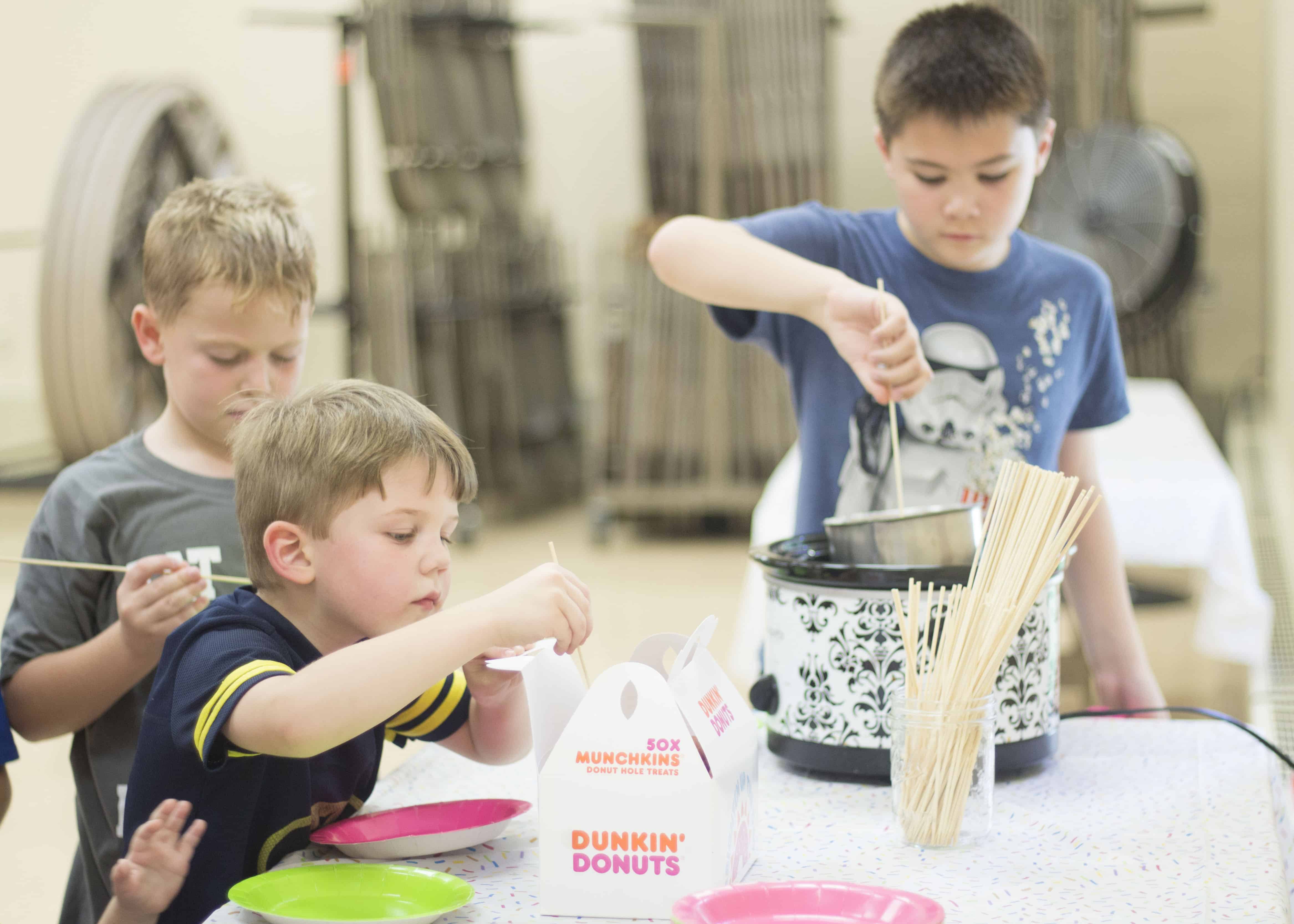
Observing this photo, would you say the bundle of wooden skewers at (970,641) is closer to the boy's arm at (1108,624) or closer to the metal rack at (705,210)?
the boy's arm at (1108,624)

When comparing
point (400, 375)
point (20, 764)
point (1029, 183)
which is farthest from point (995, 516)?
point (400, 375)

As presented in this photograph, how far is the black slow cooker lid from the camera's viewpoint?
911 mm

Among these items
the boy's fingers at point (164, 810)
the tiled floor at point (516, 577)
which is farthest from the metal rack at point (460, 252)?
the boy's fingers at point (164, 810)

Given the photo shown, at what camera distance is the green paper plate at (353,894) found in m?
0.70

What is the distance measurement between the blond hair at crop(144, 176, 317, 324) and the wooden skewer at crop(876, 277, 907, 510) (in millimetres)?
496

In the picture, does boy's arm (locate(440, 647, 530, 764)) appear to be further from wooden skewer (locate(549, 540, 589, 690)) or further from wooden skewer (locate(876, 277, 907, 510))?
wooden skewer (locate(876, 277, 907, 510))

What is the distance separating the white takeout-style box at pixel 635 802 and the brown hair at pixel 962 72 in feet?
2.13

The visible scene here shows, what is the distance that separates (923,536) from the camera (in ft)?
3.14

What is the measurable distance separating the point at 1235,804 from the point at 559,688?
1.59 ft

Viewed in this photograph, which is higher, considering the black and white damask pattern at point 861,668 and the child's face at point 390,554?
the child's face at point 390,554

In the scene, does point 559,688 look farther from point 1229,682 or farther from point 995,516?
point 1229,682

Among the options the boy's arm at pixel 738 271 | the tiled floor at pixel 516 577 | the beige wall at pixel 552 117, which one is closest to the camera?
the boy's arm at pixel 738 271

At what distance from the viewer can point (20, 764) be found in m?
2.52

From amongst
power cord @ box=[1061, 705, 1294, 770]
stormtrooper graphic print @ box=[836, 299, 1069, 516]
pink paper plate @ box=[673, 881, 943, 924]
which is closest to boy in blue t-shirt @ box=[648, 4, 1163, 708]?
stormtrooper graphic print @ box=[836, 299, 1069, 516]
